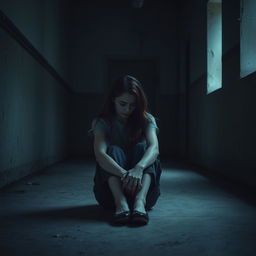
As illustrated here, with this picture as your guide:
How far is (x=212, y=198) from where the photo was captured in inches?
124

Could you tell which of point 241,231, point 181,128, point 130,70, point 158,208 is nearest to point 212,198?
point 158,208

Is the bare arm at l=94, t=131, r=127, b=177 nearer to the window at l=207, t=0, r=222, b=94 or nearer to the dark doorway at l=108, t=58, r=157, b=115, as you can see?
the window at l=207, t=0, r=222, b=94

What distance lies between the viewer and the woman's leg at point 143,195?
2178 mm

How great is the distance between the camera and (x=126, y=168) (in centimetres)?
244

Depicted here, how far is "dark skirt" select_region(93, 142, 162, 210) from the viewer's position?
2371 millimetres

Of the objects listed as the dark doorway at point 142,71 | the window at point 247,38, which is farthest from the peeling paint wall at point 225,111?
the dark doorway at point 142,71

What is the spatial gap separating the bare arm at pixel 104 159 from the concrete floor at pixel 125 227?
0.30 m

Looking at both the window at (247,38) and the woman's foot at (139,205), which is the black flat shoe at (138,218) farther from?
the window at (247,38)

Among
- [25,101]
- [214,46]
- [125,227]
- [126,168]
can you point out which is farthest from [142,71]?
[125,227]

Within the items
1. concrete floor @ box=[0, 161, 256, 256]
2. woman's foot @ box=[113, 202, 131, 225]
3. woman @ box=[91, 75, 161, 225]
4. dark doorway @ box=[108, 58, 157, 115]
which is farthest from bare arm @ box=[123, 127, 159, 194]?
dark doorway @ box=[108, 58, 157, 115]

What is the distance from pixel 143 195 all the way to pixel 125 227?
253 millimetres

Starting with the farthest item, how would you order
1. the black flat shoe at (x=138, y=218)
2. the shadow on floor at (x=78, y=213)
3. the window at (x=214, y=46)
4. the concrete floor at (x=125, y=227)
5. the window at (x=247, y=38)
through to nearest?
the window at (x=214, y=46)
the window at (x=247, y=38)
the shadow on floor at (x=78, y=213)
the black flat shoe at (x=138, y=218)
the concrete floor at (x=125, y=227)

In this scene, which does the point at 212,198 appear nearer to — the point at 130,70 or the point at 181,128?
the point at 181,128

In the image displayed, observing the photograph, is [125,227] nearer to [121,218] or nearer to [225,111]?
[121,218]
